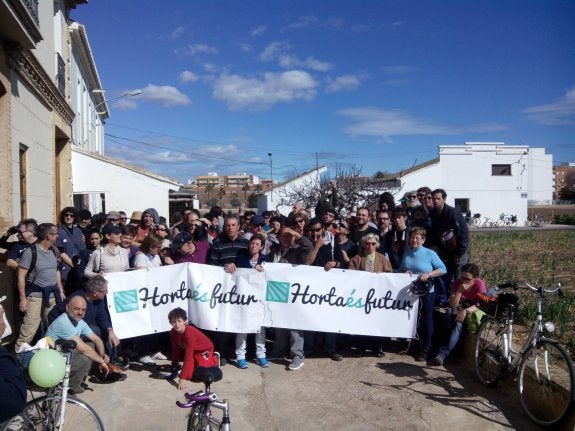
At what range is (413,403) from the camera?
5.46 m

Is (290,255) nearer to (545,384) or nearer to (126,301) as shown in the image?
(126,301)

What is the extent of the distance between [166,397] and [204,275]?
1743 mm

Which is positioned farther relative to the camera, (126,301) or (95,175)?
(95,175)

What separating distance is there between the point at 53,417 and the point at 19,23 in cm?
594

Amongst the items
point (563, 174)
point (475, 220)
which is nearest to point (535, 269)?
point (475, 220)

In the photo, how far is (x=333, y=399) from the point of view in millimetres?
5621

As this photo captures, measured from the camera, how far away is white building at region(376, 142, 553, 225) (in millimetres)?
47719

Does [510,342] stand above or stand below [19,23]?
below

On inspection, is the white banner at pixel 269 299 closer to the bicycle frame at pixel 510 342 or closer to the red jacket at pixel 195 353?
the red jacket at pixel 195 353

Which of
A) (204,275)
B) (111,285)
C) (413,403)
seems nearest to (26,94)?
(111,285)

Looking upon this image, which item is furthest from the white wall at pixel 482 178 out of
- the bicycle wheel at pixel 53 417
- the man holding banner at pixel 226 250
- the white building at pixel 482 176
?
the bicycle wheel at pixel 53 417

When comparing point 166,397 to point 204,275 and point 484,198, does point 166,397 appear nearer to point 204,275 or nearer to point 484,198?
point 204,275

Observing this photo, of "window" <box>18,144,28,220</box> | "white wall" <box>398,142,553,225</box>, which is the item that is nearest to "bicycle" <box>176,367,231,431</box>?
"window" <box>18,144,28,220</box>

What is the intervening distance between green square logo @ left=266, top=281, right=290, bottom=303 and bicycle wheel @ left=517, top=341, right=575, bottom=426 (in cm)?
305
